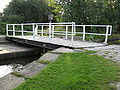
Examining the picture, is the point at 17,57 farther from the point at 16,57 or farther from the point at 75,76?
the point at 75,76

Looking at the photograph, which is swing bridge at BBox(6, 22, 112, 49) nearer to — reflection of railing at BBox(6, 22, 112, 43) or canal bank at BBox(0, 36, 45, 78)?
reflection of railing at BBox(6, 22, 112, 43)

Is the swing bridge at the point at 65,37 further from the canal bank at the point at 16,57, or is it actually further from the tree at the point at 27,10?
the tree at the point at 27,10

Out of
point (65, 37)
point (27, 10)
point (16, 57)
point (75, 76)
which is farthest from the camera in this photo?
point (27, 10)

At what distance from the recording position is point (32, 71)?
12.6 feet

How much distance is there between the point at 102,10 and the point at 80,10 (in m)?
1.56

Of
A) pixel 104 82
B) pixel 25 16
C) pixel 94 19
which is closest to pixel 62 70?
pixel 104 82

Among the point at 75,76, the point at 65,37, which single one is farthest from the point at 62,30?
the point at 75,76

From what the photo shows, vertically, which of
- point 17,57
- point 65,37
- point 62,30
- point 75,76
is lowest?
point 17,57

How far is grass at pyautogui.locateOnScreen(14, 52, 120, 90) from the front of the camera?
2.88 m

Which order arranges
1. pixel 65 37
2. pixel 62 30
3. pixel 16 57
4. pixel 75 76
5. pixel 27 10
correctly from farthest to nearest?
1. pixel 27 10
2. pixel 62 30
3. pixel 65 37
4. pixel 16 57
5. pixel 75 76

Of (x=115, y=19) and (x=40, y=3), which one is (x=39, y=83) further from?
(x=40, y=3)

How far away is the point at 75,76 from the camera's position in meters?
3.25

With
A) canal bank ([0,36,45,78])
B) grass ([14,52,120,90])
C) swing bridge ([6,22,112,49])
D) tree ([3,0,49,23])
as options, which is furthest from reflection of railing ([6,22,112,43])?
tree ([3,0,49,23])

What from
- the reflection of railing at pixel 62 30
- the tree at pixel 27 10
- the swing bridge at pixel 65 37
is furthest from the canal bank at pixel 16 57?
the tree at pixel 27 10
